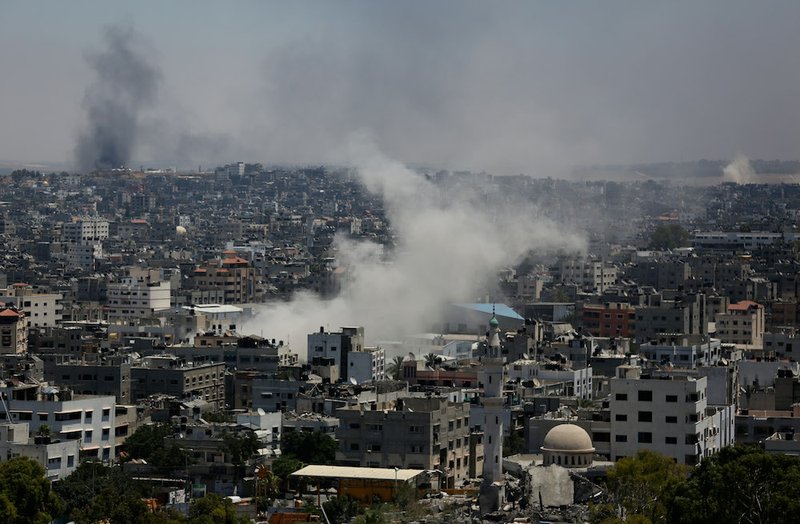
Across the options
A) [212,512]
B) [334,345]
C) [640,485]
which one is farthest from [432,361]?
[212,512]

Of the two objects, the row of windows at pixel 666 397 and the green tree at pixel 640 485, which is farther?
the row of windows at pixel 666 397

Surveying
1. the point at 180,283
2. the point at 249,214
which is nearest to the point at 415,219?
the point at 180,283

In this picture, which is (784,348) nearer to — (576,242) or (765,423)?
(765,423)

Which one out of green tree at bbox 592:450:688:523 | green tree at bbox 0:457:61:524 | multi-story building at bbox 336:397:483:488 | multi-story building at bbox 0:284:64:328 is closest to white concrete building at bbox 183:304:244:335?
multi-story building at bbox 0:284:64:328

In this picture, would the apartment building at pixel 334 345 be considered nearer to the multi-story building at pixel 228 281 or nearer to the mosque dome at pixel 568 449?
the mosque dome at pixel 568 449

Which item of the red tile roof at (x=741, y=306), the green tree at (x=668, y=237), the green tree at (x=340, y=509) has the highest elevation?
the green tree at (x=668, y=237)

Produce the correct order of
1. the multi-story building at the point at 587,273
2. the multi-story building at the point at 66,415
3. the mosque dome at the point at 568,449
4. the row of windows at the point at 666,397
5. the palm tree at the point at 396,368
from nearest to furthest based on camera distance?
the mosque dome at the point at 568,449
the row of windows at the point at 666,397
the multi-story building at the point at 66,415
the palm tree at the point at 396,368
the multi-story building at the point at 587,273

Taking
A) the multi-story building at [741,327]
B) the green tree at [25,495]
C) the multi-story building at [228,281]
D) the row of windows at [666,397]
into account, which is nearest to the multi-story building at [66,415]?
the green tree at [25,495]
